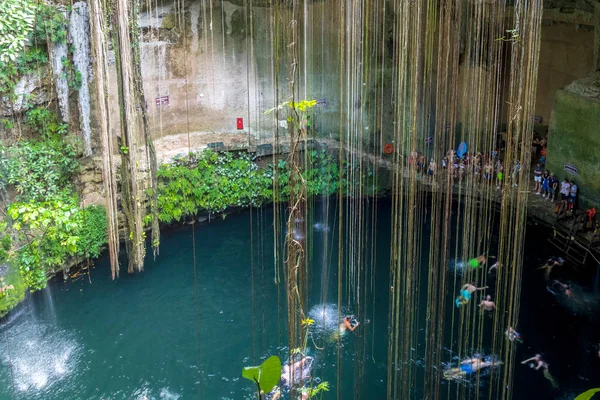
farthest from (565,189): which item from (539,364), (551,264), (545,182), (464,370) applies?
(464,370)

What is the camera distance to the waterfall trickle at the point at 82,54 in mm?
10234

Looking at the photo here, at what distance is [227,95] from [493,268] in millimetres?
6012

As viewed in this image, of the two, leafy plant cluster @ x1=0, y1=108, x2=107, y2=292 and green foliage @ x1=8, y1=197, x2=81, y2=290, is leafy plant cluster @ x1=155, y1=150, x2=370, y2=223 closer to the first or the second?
leafy plant cluster @ x1=0, y1=108, x2=107, y2=292

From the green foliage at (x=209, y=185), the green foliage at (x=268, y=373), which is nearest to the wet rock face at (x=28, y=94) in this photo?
the green foliage at (x=209, y=185)

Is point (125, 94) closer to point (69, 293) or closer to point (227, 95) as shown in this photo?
point (69, 293)

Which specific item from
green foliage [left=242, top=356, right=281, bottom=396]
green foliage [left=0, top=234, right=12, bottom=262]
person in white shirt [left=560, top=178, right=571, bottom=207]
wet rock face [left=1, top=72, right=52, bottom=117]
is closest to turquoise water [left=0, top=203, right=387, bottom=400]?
green foliage [left=0, top=234, right=12, bottom=262]

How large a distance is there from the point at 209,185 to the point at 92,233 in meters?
2.42

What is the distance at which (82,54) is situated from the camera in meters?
10.4

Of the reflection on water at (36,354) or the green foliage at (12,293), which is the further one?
the green foliage at (12,293)

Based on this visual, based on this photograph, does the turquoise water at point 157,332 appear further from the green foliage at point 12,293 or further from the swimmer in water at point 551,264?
the swimmer in water at point 551,264

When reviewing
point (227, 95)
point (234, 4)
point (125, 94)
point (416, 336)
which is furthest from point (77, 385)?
point (234, 4)

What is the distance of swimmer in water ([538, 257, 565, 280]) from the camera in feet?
33.5

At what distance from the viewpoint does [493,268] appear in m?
10.3

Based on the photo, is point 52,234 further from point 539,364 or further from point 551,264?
point 551,264
